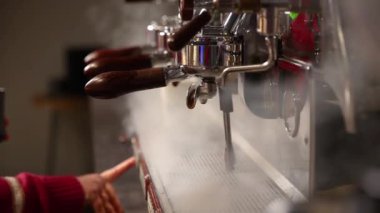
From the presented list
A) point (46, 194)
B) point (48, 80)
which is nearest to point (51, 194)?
point (46, 194)

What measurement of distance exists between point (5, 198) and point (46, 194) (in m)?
0.08

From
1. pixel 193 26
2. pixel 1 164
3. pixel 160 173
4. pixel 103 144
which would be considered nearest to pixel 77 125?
pixel 1 164

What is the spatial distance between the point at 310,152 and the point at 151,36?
650 mm

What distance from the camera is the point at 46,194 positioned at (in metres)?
1.04

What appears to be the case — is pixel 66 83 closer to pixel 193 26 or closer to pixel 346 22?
pixel 193 26

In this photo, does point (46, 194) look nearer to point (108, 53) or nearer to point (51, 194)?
point (51, 194)

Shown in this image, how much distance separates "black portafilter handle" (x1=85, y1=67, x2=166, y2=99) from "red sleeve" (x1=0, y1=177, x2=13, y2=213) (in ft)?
1.38

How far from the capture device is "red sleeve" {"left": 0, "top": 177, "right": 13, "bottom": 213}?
3.24 feet

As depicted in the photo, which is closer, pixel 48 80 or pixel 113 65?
pixel 113 65

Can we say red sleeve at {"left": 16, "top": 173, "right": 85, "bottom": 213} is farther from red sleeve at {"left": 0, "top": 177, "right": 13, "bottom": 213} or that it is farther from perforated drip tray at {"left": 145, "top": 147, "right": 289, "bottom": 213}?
perforated drip tray at {"left": 145, "top": 147, "right": 289, "bottom": 213}

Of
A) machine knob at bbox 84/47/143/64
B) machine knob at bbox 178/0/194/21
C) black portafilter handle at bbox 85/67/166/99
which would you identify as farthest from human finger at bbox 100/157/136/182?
machine knob at bbox 178/0/194/21

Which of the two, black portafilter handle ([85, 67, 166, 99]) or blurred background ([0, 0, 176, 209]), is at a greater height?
black portafilter handle ([85, 67, 166, 99])

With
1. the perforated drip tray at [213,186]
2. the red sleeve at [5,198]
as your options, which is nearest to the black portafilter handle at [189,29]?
the perforated drip tray at [213,186]

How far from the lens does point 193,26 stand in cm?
62
